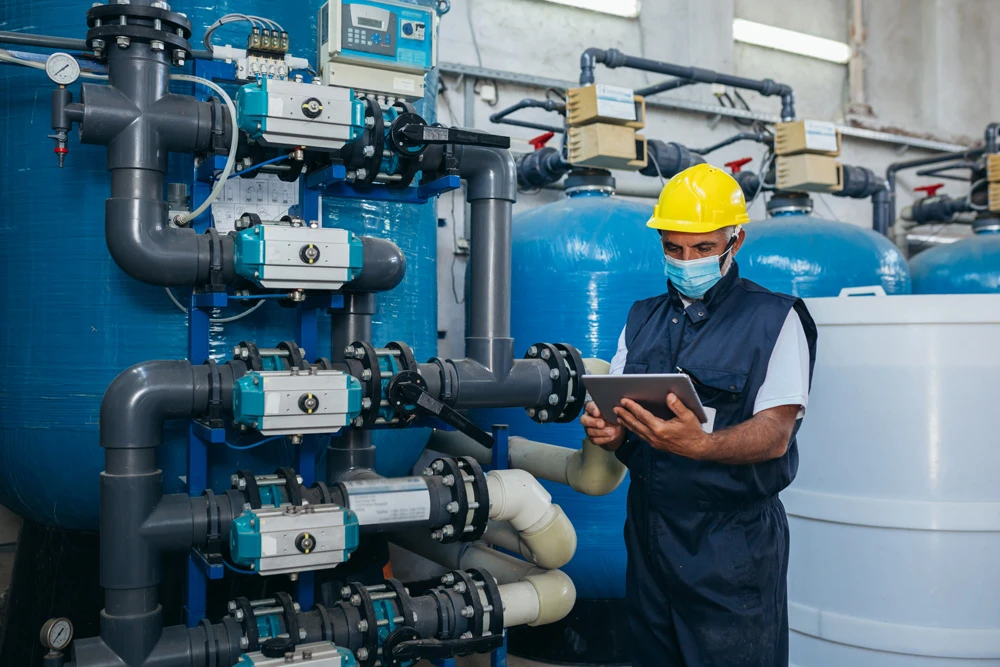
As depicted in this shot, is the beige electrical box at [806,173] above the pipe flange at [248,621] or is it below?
above

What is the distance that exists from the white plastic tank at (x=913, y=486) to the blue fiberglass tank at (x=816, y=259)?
40.0 inches

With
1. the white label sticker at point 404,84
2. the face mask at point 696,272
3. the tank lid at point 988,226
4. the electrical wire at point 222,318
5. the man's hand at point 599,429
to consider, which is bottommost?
the man's hand at point 599,429

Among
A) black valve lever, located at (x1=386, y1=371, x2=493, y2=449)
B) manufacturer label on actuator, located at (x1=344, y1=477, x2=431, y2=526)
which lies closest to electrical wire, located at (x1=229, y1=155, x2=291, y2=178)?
black valve lever, located at (x1=386, y1=371, x2=493, y2=449)

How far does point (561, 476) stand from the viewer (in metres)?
2.25

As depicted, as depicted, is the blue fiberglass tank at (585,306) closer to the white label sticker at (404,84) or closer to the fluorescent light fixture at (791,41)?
the white label sticker at (404,84)

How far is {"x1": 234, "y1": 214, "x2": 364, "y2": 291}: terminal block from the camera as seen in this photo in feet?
5.99

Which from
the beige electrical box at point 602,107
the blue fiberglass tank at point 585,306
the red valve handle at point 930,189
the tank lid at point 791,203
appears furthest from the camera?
the red valve handle at point 930,189

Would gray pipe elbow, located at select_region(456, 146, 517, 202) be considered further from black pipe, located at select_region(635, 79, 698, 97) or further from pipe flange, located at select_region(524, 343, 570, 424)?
black pipe, located at select_region(635, 79, 698, 97)

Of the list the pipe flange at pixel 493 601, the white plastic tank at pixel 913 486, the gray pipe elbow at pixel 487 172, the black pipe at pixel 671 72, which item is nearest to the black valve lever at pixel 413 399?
the pipe flange at pixel 493 601

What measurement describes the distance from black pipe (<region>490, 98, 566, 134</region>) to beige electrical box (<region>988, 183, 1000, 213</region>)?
7.30 feet

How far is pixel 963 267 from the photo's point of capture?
3.97 meters

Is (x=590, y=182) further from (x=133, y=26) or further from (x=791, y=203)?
(x=133, y=26)

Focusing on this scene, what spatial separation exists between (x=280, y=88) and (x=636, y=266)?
1326 mm

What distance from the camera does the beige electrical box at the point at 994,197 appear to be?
13.9 feet
